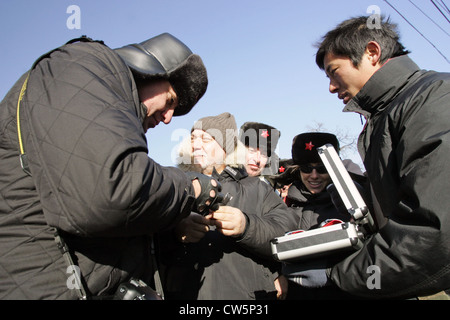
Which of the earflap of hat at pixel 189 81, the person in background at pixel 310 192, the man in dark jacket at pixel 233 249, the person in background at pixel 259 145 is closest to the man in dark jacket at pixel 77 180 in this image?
the earflap of hat at pixel 189 81

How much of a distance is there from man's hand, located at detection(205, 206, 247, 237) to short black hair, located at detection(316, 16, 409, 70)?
1168 millimetres

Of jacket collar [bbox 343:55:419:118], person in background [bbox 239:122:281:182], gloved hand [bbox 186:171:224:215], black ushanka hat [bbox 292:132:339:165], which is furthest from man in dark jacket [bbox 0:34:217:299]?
person in background [bbox 239:122:281:182]

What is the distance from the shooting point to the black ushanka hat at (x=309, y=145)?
3.52m

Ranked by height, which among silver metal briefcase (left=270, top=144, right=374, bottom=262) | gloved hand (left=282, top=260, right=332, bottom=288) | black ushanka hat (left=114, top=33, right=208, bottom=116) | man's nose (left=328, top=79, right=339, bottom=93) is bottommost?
gloved hand (left=282, top=260, right=332, bottom=288)

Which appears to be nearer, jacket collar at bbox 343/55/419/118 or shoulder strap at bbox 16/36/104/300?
shoulder strap at bbox 16/36/104/300

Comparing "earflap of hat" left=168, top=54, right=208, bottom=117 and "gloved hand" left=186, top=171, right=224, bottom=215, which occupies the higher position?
"earflap of hat" left=168, top=54, right=208, bottom=117

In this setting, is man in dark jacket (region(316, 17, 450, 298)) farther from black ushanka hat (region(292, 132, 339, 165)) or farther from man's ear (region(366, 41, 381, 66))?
black ushanka hat (region(292, 132, 339, 165))

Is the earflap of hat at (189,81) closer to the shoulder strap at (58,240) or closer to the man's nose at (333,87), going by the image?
the shoulder strap at (58,240)

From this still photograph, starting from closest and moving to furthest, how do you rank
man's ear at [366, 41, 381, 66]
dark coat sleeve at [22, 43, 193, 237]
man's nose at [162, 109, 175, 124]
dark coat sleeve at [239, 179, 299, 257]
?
dark coat sleeve at [22, 43, 193, 237], man's nose at [162, 109, 175, 124], man's ear at [366, 41, 381, 66], dark coat sleeve at [239, 179, 299, 257]

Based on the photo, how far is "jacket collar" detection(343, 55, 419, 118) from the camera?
6.02ft

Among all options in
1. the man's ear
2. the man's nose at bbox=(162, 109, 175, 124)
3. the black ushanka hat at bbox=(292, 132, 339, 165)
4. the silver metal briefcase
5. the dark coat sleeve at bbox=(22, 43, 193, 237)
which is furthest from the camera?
the black ushanka hat at bbox=(292, 132, 339, 165)
